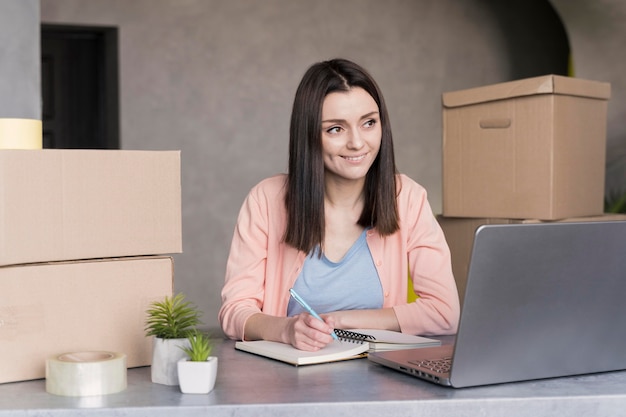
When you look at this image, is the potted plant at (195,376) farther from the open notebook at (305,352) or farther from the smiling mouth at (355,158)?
the smiling mouth at (355,158)

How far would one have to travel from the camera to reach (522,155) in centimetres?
259

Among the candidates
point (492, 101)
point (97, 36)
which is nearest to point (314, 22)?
point (97, 36)

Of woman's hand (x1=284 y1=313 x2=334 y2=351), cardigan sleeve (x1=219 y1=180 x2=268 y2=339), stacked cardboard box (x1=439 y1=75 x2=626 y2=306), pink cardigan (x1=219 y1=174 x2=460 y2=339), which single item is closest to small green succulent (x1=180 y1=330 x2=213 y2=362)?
woman's hand (x1=284 y1=313 x2=334 y2=351)

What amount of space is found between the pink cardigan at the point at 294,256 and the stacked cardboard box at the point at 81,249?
57 cm

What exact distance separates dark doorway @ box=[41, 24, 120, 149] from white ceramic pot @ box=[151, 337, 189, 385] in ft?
11.8

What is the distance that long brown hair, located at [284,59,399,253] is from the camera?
77.9 inches

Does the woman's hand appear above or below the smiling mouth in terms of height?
below

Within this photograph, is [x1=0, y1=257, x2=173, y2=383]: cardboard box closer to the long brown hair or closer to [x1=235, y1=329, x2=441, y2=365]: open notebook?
[x1=235, y1=329, x2=441, y2=365]: open notebook

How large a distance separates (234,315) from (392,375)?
587 millimetres

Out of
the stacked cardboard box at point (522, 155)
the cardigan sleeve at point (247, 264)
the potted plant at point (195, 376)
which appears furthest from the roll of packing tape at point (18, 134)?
the stacked cardboard box at point (522, 155)

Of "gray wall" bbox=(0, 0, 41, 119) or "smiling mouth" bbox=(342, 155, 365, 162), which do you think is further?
"gray wall" bbox=(0, 0, 41, 119)

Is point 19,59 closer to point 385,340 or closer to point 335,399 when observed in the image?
point 385,340

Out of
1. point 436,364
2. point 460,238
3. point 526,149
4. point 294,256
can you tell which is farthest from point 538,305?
point 460,238

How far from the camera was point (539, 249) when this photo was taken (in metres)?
1.17
